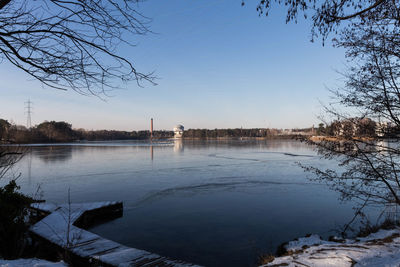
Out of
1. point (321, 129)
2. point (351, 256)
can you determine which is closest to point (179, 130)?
point (321, 129)

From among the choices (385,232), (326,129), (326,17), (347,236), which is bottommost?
(347,236)

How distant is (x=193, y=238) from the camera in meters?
7.65

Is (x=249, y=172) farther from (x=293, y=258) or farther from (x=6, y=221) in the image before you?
(x=6, y=221)

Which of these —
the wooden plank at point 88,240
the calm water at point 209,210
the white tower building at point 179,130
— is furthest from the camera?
the white tower building at point 179,130

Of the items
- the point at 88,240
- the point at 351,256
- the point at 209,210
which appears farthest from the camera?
the point at 209,210

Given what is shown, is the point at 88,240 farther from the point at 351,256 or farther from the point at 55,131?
the point at 55,131

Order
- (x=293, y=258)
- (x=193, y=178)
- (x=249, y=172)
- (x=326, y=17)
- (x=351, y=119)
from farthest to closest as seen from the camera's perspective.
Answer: (x=249, y=172), (x=193, y=178), (x=351, y=119), (x=293, y=258), (x=326, y=17)

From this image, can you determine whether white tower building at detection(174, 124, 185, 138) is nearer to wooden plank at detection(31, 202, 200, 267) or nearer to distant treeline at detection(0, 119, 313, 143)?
distant treeline at detection(0, 119, 313, 143)

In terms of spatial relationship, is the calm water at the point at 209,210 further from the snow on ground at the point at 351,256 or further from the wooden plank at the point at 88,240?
the snow on ground at the point at 351,256

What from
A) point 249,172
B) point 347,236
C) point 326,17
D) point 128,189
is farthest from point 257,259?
point 249,172

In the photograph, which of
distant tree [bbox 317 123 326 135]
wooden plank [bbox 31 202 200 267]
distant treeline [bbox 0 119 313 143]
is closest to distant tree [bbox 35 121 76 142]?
distant treeline [bbox 0 119 313 143]

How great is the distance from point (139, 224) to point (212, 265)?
3890 mm

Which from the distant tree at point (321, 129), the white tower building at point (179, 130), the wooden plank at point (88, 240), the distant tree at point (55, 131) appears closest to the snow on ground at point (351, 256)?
the wooden plank at point (88, 240)

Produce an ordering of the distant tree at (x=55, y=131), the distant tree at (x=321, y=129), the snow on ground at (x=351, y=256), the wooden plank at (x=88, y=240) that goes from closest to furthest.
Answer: the snow on ground at (x=351, y=256) < the wooden plank at (x=88, y=240) < the distant tree at (x=321, y=129) < the distant tree at (x=55, y=131)
